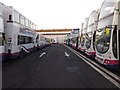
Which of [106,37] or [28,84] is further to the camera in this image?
[106,37]

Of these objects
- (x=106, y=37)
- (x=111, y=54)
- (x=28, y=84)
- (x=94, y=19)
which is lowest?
(x=28, y=84)

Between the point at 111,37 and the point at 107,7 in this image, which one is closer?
the point at 111,37

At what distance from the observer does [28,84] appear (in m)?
8.12

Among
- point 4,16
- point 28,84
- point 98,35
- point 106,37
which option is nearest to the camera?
point 28,84

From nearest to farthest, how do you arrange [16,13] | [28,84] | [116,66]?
[28,84] → [116,66] → [16,13]

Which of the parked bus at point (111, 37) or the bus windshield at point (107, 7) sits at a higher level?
the bus windshield at point (107, 7)

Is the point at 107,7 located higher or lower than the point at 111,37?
higher

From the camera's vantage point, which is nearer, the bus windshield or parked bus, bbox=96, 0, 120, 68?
parked bus, bbox=96, 0, 120, 68

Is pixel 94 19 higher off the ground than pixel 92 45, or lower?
higher

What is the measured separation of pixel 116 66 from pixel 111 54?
62 cm

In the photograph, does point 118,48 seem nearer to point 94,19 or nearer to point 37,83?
point 37,83

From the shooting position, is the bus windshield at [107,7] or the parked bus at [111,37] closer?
the parked bus at [111,37]

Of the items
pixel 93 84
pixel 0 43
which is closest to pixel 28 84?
pixel 93 84

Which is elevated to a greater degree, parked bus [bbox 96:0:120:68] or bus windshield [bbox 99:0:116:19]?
Result: bus windshield [bbox 99:0:116:19]
